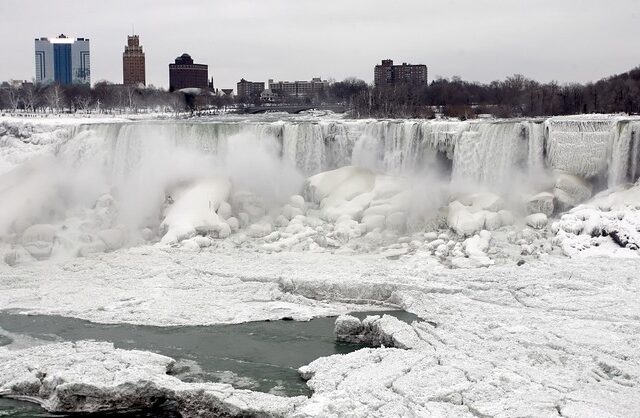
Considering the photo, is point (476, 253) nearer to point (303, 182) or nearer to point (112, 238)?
point (303, 182)

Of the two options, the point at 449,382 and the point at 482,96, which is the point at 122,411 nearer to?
the point at 449,382

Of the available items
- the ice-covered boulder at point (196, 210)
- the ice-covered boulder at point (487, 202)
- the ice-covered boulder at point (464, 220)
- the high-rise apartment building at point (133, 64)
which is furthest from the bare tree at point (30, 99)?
the high-rise apartment building at point (133, 64)

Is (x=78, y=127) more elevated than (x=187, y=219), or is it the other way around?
(x=78, y=127)

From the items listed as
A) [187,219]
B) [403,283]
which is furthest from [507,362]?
[187,219]

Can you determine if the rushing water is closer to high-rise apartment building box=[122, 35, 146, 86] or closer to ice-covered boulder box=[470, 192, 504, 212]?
ice-covered boulder box=[470, 192, 504, 212]

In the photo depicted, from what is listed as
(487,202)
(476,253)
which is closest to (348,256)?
(476,253)

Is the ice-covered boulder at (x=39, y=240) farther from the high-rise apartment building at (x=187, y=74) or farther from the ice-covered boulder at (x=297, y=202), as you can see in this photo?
the high-rise apartment building at (x=187, y=74)
